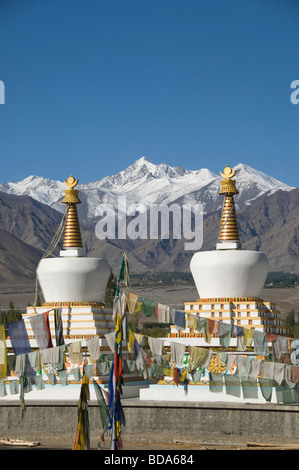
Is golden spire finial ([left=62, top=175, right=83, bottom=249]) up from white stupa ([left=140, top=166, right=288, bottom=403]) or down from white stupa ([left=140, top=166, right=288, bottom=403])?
up

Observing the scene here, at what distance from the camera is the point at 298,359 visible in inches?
1007

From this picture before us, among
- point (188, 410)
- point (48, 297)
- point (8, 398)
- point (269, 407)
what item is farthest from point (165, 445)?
point (48, 297)

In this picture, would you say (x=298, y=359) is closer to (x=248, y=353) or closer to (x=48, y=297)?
(x=248, y=353)

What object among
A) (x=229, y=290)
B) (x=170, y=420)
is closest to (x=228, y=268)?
(x=229, y=290)

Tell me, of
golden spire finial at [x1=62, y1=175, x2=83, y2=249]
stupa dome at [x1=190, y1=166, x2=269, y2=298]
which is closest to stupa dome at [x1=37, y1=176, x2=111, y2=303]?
golden spire finial at [x1=62, y1=175, x2=83, y2=249]

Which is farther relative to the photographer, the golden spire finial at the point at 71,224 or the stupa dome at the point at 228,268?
the golden spire finial at the point at 71,224

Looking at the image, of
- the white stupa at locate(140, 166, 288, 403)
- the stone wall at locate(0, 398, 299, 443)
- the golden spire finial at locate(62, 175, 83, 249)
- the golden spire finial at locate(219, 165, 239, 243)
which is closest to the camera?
the stone wall at locate(0, 398, 299, 443)

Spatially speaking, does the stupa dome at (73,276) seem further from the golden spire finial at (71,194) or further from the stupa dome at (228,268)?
the stupa dome at (228,268)

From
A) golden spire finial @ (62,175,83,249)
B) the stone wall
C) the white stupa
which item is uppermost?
golden spire finial @ (62,175,83,249)

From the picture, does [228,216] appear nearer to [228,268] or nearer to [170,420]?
[228,268]

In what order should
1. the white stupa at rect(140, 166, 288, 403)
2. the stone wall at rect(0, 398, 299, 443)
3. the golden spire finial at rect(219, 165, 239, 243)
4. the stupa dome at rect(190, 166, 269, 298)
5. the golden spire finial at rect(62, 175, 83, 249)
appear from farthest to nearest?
1. the golden spire finial at rect(62, 175, 83, 249)
2. the golden spire finial at rect(219, 165, 239, 243)
3. the stupa dome at rect(190, 166, 269, 298)
4. the white stupa at rect(140, 166, 288, 403)
5. the stone wall at rect(0, 398, 299, 443)

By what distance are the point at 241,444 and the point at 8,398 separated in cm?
713

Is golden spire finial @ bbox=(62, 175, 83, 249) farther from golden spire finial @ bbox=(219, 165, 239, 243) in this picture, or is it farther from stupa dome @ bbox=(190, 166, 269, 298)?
golden spire finial @ bbox=(219, 165, 239, 243)

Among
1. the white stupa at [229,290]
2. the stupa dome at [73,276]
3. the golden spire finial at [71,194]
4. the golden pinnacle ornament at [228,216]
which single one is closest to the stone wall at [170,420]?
the white stupa at [229,290]
